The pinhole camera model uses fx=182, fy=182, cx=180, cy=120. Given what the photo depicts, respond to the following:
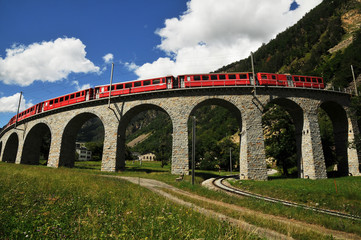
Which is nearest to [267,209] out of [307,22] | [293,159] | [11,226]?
[11,226]

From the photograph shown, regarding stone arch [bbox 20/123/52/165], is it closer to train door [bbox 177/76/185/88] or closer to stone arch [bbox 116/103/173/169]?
stone arch [bbox 116/103/173/169]

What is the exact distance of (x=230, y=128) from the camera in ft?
292

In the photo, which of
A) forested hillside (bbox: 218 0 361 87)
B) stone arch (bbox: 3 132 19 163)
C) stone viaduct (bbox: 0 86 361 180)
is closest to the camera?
stone viaduct (bbox: 0 86 361 180)

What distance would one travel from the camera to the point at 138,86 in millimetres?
26734

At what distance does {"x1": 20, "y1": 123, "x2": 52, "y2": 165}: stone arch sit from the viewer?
34.9 m

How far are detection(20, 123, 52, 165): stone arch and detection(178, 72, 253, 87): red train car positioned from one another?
28535 millimetres

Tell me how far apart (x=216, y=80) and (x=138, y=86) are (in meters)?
11.2

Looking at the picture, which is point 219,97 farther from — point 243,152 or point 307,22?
point 307,22

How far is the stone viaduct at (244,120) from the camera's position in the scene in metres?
23.1

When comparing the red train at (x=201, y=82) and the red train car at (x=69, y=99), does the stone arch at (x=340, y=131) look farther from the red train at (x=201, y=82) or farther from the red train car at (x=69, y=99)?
the red train car at (x=69, y=99)

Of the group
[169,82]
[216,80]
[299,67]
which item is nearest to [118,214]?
[169,82]

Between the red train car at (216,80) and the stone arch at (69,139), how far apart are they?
50.3 feet

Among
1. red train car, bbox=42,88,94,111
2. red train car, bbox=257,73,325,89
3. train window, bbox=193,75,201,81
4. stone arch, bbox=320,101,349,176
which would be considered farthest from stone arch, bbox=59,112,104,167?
stone arch, bbox=320,101,349,176

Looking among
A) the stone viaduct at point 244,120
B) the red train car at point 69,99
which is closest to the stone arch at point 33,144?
the red train car at point 69,99
